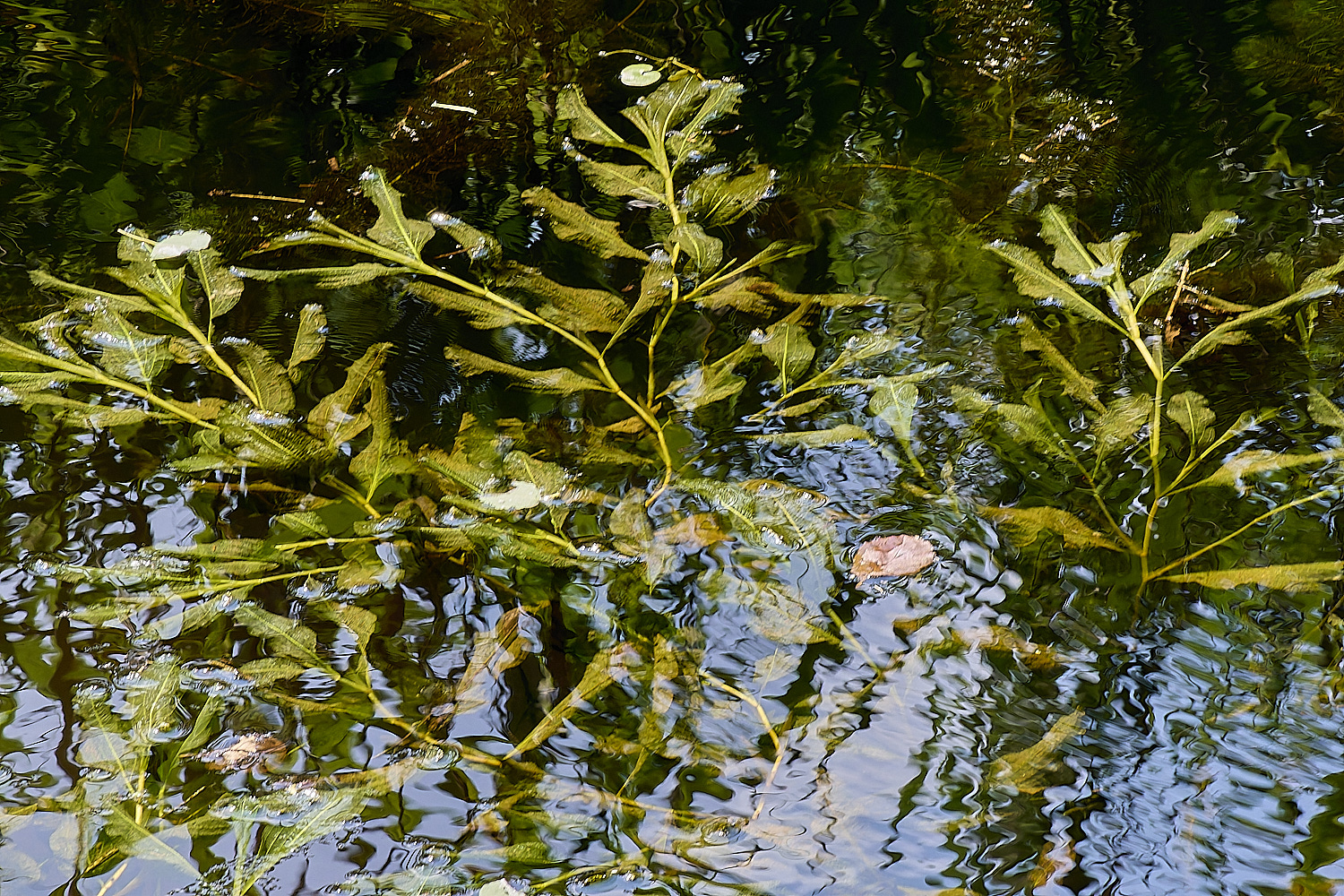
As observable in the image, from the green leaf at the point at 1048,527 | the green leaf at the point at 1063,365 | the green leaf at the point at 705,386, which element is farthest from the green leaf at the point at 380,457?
the green leaf at the point at 1063,365

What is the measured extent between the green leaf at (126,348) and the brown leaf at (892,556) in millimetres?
981

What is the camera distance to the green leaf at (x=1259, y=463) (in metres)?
1.15

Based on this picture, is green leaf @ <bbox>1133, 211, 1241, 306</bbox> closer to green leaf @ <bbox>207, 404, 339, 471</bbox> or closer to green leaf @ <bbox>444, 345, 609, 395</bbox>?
green leaf @ <bbox>444, 345, 609, 395</bbox>

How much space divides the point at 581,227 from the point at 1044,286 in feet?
2.30

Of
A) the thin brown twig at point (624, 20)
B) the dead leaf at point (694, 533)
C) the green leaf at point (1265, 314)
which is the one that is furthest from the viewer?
the thin brown twig at point (624, 20)

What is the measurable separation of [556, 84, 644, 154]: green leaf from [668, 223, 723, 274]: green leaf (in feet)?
0.72

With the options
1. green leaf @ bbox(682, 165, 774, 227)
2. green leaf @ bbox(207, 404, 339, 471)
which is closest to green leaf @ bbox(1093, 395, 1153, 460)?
green leaf @ bbox(682, 165, 774, 227)

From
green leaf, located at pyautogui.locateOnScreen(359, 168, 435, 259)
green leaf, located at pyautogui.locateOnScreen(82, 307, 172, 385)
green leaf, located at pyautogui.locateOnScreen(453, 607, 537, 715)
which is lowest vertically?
green leaf, located at pyautogui.locateOnScreen(453, 607, 537, 715)

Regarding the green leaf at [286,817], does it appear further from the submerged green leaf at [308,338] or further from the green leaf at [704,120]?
A: the green leaf at [704,120]

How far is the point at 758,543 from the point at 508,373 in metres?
0.45

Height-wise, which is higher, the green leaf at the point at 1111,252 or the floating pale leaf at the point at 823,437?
the green leaf at the point at 1111,252

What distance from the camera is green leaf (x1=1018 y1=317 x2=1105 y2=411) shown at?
49.1 inches

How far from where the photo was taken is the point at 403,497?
1.22 metres

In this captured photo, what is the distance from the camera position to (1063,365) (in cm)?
129
